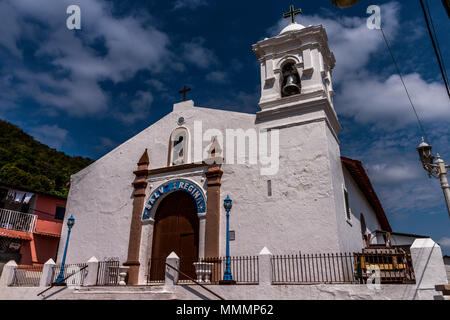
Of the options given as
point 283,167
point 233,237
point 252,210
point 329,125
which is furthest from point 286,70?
point 233,237

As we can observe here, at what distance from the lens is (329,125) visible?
13.1m

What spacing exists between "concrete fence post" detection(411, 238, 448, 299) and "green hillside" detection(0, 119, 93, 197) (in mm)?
23398

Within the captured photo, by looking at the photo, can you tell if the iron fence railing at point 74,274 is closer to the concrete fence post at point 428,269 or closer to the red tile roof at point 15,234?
the red tile roof at point 15,234

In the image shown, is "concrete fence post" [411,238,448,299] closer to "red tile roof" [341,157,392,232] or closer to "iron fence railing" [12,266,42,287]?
"red tile roof" [341,157,392,232]

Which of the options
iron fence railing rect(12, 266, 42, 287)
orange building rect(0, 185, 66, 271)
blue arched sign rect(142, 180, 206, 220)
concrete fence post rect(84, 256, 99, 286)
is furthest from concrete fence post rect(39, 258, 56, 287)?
orange building rect(0, 185, 66, 271)

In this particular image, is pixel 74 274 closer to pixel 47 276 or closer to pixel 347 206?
pixel 47 276

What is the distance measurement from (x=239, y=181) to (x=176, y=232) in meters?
3.24

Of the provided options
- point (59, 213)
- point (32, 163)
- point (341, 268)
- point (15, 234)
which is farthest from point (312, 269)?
point (32, 163)

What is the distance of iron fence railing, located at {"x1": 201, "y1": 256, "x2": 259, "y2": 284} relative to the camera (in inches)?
445

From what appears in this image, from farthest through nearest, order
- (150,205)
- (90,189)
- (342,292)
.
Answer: (90,189) → (150,205) → (342,292)

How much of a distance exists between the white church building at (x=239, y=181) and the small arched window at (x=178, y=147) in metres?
0.05

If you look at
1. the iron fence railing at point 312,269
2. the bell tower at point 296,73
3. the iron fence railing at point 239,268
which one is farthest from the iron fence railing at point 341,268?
the bell tower at point 296,73
